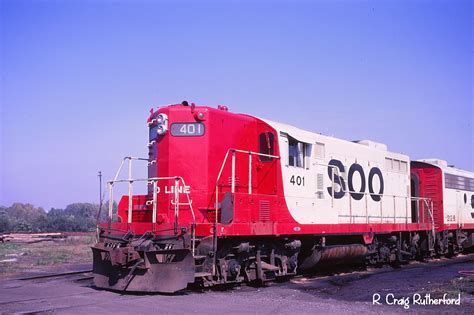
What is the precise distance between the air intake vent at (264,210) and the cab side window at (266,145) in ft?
3.86

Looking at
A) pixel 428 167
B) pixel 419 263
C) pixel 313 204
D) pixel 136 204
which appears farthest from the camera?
pixel 428 167

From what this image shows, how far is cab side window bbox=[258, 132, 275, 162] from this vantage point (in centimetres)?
1245

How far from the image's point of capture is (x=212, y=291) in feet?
35.1

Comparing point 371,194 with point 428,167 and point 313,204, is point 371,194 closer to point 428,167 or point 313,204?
point 313,204

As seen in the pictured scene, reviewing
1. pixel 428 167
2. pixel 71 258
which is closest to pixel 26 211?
pixel 71 258

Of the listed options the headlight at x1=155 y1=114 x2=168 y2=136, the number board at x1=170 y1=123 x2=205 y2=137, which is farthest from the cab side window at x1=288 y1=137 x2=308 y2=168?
the headlight at x1=155 y1=114 x2=168 y2=136

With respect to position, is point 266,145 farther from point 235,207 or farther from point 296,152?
point 235,207

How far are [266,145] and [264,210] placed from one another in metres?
1.74

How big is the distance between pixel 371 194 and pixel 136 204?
7.61 m

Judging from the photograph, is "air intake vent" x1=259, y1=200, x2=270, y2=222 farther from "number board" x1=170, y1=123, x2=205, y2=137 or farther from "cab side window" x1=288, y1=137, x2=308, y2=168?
"number board" x1=170, y1=123, x2=205, y2=137

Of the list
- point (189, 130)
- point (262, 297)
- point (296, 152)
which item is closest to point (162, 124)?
point (189, 130)

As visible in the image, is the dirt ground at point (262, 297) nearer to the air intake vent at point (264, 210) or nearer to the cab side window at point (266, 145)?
the air intake vent at point (264, 210)

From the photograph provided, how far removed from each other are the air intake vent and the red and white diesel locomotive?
0.02 metres

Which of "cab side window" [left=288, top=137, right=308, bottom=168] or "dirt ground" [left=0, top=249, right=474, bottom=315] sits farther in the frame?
"cab side window" [left=288, top=137, right=308, bottom=168]
